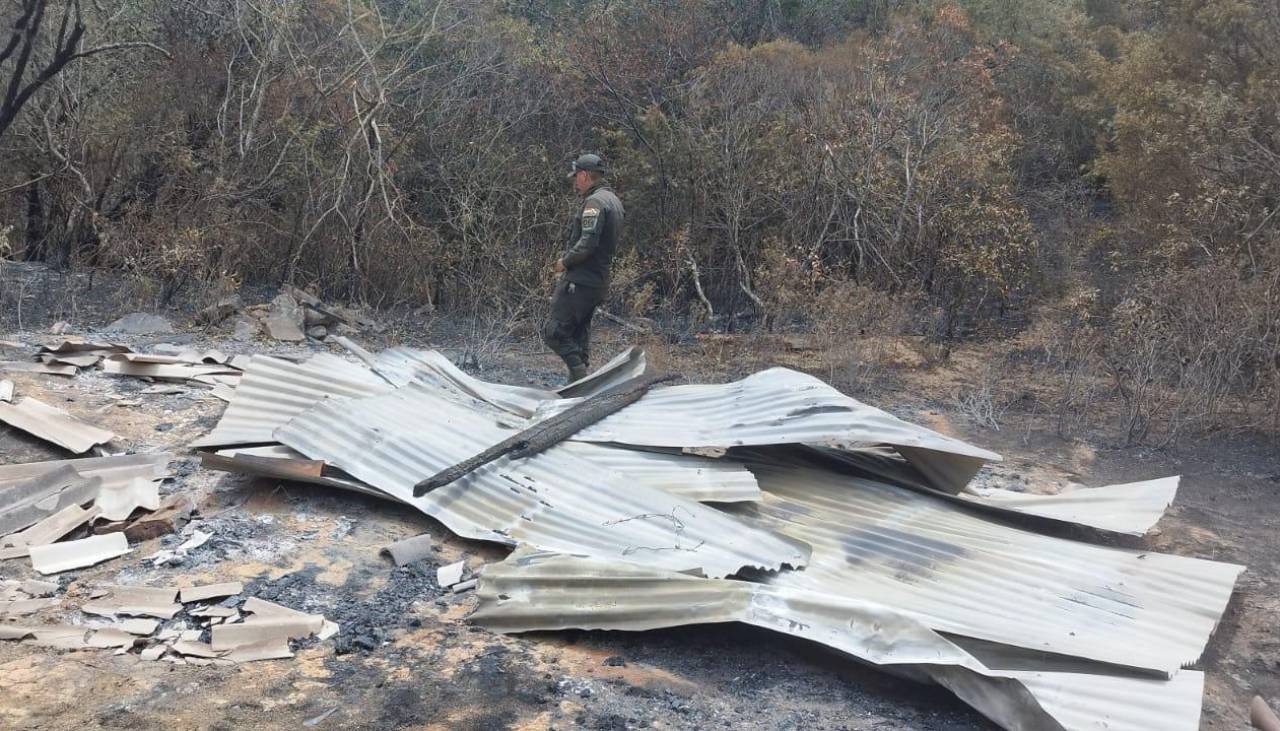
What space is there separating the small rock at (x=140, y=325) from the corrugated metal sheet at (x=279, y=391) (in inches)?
128

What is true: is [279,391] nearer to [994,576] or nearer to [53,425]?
[53,425]

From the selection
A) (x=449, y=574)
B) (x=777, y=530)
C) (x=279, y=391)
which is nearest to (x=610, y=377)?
(x=279, y=391)

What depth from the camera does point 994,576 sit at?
406cm

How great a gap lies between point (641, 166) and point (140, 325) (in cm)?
540

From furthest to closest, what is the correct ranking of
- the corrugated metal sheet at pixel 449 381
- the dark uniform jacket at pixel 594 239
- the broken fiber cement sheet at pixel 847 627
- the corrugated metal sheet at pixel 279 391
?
the dark uniform jacket at pixel 594 239
the corrugated metal sheet at pixel 449 381
the corrugated metal sheet at pixel 279 391
the broken fiber cement sheet at pixel 847 627

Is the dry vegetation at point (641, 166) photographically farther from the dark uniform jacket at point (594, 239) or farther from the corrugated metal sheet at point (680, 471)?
the corrugated metal sheet at point (680, 471)

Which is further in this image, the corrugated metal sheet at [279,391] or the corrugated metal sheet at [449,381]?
the corrugated metal sheet at [449,381]

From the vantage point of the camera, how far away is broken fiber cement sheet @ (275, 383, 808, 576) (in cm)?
406

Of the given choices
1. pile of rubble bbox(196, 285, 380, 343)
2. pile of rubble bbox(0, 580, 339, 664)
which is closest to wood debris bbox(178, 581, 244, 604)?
pile of rubble bbox(0, 580, 339, 664)

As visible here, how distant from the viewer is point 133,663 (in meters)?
3.41

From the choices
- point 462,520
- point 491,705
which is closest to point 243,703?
point 491,705

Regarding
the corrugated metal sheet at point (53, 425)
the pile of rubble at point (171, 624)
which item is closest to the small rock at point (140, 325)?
the corrugated metal sheet at point (53, 425)

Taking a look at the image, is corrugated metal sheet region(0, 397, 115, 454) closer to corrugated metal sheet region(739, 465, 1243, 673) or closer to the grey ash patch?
the grey ash patch

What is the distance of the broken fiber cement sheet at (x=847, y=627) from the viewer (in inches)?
123
